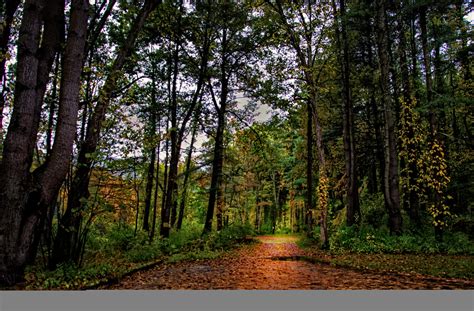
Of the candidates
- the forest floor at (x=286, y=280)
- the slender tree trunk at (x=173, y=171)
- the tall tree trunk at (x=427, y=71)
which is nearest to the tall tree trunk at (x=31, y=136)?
the forest floor at (x=286, y=280)

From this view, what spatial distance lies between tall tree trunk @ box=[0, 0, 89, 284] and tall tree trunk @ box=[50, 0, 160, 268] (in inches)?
29.5

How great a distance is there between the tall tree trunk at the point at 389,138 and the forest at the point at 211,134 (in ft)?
0.17

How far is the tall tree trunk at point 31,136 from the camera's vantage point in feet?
17.5

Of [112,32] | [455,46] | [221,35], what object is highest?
[455,46]

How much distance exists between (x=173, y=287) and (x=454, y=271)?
19.0 feet

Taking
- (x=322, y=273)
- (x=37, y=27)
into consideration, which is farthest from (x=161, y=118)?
(x=322, y=273)

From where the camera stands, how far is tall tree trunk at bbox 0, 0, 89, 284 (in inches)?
210

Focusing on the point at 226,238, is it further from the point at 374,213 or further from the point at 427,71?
the point at 427,71

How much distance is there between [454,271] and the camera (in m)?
6.86

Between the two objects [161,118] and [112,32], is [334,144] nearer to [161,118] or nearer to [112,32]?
[161,118]

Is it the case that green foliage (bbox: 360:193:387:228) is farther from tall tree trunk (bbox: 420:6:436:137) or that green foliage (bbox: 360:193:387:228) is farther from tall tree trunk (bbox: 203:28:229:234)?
tall tree trunk (bbox: 203:28:229:234)

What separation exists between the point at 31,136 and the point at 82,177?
1.41m

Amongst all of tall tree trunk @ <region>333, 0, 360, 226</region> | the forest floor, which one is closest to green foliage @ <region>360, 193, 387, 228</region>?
tall tree trunk @ <region>333, 0, 360, 226</region>

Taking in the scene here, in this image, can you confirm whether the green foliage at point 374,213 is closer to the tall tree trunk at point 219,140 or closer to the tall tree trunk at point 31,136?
the tall tree trunk at point 219,140
